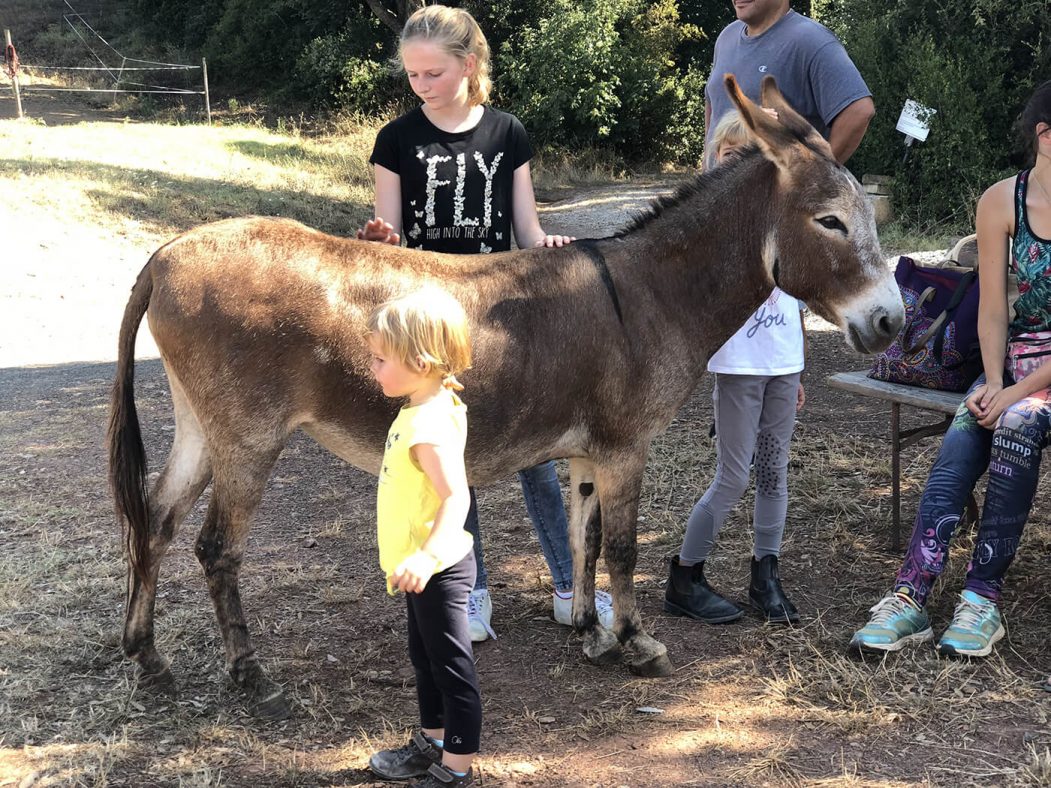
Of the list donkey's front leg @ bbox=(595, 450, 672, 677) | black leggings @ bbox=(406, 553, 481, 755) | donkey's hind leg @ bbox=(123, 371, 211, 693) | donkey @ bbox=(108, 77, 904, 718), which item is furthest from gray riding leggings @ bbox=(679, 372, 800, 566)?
donkey's hind leg @ bbox=(123, 371, 211, 693)

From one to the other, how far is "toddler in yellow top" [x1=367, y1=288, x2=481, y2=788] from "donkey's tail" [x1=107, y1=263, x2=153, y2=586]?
1.07 metres

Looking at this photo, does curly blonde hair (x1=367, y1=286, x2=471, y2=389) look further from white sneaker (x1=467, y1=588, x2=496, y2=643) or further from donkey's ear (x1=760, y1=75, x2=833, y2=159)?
white sneaker (x1=467, y1=588, x2=496, y2=643)

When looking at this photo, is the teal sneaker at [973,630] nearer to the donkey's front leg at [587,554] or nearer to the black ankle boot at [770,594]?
the black ankle boot at [770,594]

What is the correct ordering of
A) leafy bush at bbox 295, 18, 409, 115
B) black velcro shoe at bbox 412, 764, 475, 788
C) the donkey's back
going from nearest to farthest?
black velcro shoe at bbox 412, 764, 475, 788 < the donkey's back < leafy bush at bbox 295, 18, 409, 115

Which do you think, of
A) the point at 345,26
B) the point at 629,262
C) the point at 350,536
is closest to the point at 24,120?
the point at 345,26

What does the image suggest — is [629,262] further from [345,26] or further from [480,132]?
[345,26]

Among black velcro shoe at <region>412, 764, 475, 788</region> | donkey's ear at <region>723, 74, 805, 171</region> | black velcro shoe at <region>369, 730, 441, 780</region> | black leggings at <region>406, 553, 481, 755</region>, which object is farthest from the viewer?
donkey's ear at <region>723, 74, 805, 171</region>

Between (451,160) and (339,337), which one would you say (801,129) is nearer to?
(451,160)

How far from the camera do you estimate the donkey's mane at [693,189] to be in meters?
3.53

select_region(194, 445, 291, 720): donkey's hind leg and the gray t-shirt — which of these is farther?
the gray t-shirt

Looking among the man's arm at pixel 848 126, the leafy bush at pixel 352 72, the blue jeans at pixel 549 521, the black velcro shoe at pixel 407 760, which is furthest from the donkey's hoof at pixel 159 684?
the leafy bush at pixel 352 72

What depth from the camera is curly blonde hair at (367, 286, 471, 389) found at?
2.53m

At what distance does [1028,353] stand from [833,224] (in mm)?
1110

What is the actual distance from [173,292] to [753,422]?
6.99ft
